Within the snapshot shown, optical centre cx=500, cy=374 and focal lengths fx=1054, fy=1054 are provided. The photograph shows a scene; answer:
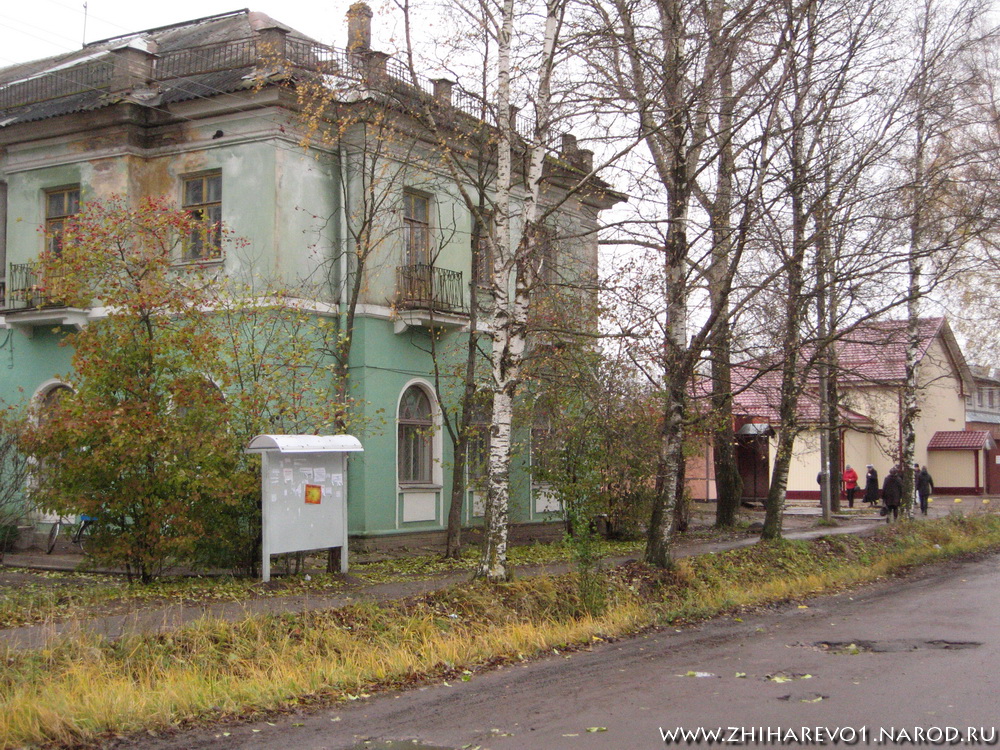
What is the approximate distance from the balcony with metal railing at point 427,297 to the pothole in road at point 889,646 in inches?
464

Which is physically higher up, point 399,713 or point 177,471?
point 177,471

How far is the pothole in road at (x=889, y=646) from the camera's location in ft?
33.5

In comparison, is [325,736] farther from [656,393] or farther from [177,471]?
[656,393]

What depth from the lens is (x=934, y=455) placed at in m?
50.8

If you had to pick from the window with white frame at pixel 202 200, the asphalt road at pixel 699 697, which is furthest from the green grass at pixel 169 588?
the window with white frame at pixel 202 200

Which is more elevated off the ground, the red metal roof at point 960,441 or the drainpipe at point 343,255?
the drainpipe at point 343,255

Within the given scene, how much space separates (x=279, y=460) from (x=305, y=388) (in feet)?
4.89

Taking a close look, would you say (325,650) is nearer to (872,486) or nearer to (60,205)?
(60,205)

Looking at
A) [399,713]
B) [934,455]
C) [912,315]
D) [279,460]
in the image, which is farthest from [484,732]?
[934,455]

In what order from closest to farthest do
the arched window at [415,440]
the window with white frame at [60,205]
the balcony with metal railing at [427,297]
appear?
the balcony with metal railing at [427,297]
the arched window at [415,440]
the window with white frame at [60,205]

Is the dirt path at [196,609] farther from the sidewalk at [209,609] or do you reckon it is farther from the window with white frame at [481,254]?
the window with white frame at [481,254]

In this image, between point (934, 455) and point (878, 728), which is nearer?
point (878, 728)

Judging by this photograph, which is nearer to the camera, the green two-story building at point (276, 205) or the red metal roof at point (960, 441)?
the green two-story building at point (276, 205)

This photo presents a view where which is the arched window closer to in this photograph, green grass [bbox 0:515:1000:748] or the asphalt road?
green grass [bbox 0:515:1000:748]
